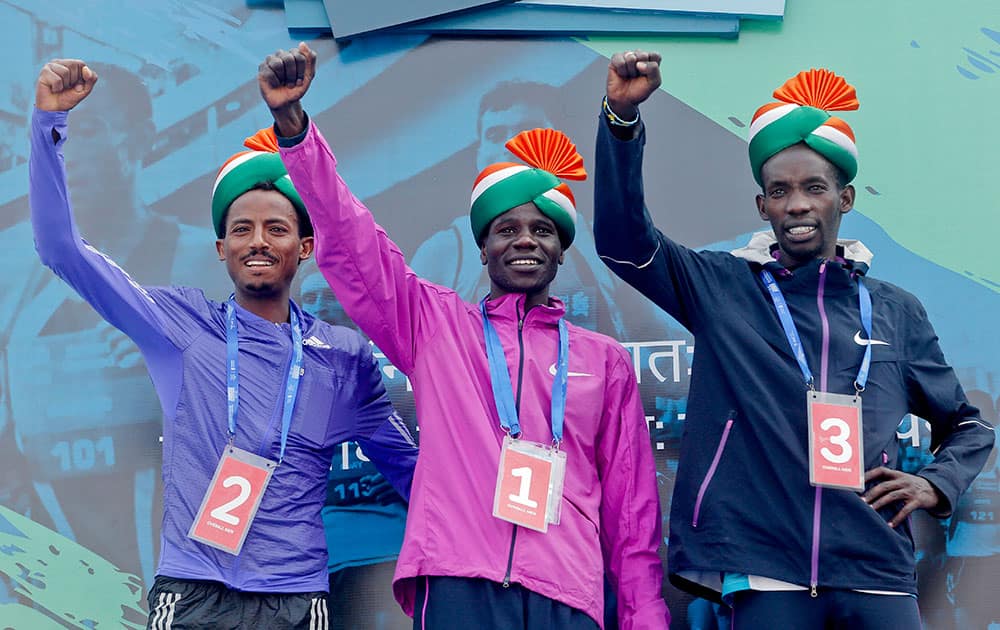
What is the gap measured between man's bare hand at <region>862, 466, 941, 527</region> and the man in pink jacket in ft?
1.85

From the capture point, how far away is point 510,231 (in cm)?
305

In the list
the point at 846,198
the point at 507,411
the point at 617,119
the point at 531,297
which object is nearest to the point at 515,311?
the point at 531,297

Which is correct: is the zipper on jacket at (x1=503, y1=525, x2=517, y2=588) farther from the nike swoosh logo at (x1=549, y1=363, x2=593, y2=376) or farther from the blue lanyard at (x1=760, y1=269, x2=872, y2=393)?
the blue lanyard at (x1=760, y1=269, x2=872, y2=393)

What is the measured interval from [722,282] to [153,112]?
2004 mm

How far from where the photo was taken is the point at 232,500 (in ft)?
9.11

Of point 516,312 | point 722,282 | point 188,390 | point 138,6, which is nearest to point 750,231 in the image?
point 722,282

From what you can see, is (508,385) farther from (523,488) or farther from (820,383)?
(820,383)

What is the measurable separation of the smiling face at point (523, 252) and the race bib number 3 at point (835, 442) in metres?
0.79

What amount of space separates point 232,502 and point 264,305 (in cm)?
62

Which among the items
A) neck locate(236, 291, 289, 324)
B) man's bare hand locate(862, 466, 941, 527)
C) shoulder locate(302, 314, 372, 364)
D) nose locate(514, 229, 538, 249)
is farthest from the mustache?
man's bare hand locate(862, 466, 941, 527)

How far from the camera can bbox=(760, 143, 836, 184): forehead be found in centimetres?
290

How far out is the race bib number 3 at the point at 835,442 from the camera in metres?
2.59

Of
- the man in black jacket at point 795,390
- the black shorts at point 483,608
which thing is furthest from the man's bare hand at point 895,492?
the black shorts at point 483,608

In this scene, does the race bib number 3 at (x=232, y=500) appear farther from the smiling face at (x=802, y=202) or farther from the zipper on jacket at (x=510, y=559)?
the smiling face at (x=802, y=202)
